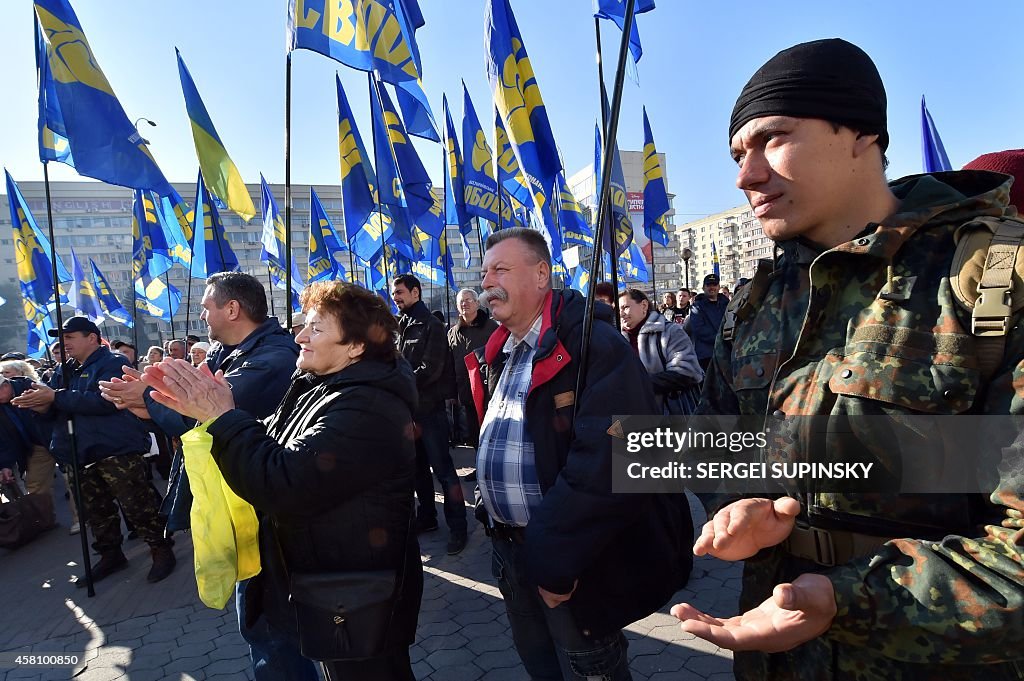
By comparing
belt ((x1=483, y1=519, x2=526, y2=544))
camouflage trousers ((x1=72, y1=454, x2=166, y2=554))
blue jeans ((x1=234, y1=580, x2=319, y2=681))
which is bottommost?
camouflage trousers ((x1=72, y1=454, x2=166, y2=554))

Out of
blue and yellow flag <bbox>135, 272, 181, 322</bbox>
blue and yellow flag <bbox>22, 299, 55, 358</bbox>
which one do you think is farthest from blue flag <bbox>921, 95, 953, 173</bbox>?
blue and yellow flag <bbox>22, 299, 55, 358</bbox>

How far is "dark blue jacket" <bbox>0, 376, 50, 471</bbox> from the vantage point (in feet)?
18.5

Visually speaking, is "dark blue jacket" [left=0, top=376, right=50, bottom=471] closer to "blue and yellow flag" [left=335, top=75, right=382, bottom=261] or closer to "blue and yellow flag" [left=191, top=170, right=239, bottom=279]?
"blue and yellow flag" [left=335, top=75, right=382, bottom=261]

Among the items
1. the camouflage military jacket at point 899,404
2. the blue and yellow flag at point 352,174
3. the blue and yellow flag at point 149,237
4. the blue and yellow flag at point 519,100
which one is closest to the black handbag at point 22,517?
the blue and yellow flag at point 352,174

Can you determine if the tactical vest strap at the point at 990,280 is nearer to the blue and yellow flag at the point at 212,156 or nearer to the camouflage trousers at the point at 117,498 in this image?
the blue and yellow flag at the point at 212,156

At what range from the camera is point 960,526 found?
96 cm

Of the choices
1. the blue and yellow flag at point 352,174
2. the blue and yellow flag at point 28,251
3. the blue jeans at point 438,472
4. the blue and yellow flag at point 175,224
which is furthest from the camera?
the blue and yellow flag at point 175,224

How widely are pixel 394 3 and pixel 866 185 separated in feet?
15.1

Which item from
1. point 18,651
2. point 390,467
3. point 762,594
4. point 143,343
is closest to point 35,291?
point 18,651

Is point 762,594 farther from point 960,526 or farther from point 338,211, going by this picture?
point 338,211

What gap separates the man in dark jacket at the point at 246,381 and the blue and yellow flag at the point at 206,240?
7.64 meters

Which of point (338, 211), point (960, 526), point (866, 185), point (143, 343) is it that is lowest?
point (143, 343)

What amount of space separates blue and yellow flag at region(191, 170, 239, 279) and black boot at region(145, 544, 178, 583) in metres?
6.42

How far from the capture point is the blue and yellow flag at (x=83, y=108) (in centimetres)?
435
